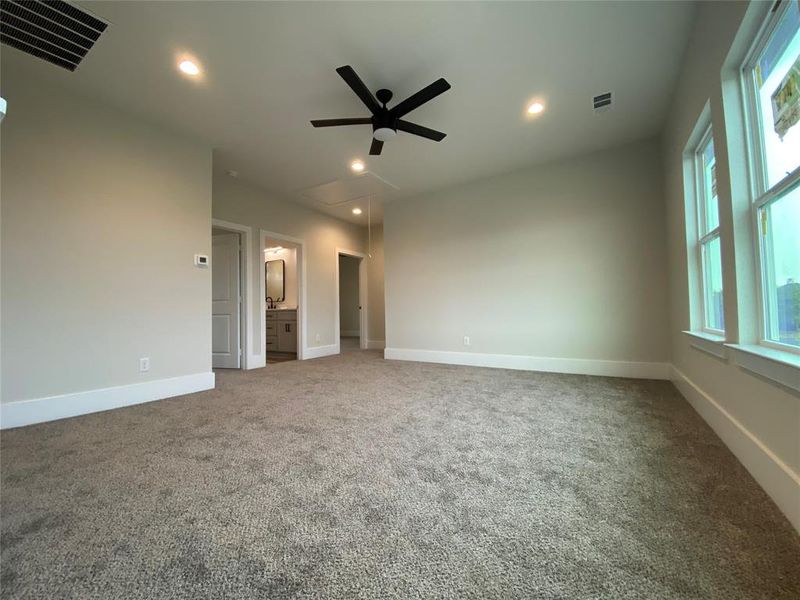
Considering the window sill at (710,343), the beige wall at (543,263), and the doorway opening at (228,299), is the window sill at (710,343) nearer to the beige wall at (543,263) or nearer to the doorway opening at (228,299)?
the beige wall at (543,263)

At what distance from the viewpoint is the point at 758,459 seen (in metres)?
1.44

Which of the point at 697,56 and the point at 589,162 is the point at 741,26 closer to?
the point at 697,56

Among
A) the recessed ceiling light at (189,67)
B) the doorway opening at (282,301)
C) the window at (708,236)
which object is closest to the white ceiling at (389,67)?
the recessed ceiling light at (189,67)

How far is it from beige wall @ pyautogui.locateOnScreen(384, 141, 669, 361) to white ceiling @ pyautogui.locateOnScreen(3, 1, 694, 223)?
57 cm

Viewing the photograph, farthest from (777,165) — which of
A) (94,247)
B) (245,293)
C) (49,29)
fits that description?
(245,293)

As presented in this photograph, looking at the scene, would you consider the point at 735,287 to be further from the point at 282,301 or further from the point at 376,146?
the point at 282,301

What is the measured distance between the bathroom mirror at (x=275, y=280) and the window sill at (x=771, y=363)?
22.1ft

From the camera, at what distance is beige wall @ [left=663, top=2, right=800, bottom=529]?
128 cm

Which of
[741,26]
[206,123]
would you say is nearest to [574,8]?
[741,26]

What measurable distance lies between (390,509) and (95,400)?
2918 millimetres

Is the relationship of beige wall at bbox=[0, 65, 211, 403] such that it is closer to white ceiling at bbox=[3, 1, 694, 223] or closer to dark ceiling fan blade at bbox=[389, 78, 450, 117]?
white ceiling at bbox=[3, 1, 694, 223]

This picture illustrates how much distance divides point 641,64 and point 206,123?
385cm

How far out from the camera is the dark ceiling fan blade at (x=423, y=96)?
2.19m

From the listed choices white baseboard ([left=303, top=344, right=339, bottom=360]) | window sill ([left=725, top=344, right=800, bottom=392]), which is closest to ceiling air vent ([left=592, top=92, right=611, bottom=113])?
window sill ([left=725, top=344, right=800, bottom=392])
